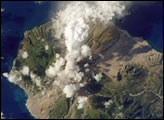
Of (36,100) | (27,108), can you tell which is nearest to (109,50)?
(36,100)

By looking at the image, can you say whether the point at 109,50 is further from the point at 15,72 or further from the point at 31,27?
the point at 15,72

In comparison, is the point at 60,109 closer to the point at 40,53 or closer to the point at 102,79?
the point at 102,79

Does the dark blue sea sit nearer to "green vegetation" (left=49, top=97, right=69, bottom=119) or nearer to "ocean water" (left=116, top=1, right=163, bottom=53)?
"ocean water" (left=116, top=1, right=163, bottom=53)

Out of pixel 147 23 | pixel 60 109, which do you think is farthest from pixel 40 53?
pixel 147 23

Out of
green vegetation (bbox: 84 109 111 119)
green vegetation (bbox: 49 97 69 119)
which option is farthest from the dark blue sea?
green vegetation (bbox: 84 109 111 119)

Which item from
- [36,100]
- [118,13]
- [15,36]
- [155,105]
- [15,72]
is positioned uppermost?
[118,13]

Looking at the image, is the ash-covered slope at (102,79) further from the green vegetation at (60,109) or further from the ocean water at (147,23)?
the ocean water at (147,23)

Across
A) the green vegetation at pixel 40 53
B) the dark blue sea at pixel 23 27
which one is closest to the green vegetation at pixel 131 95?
the dark blue sea at pixel 23 27
